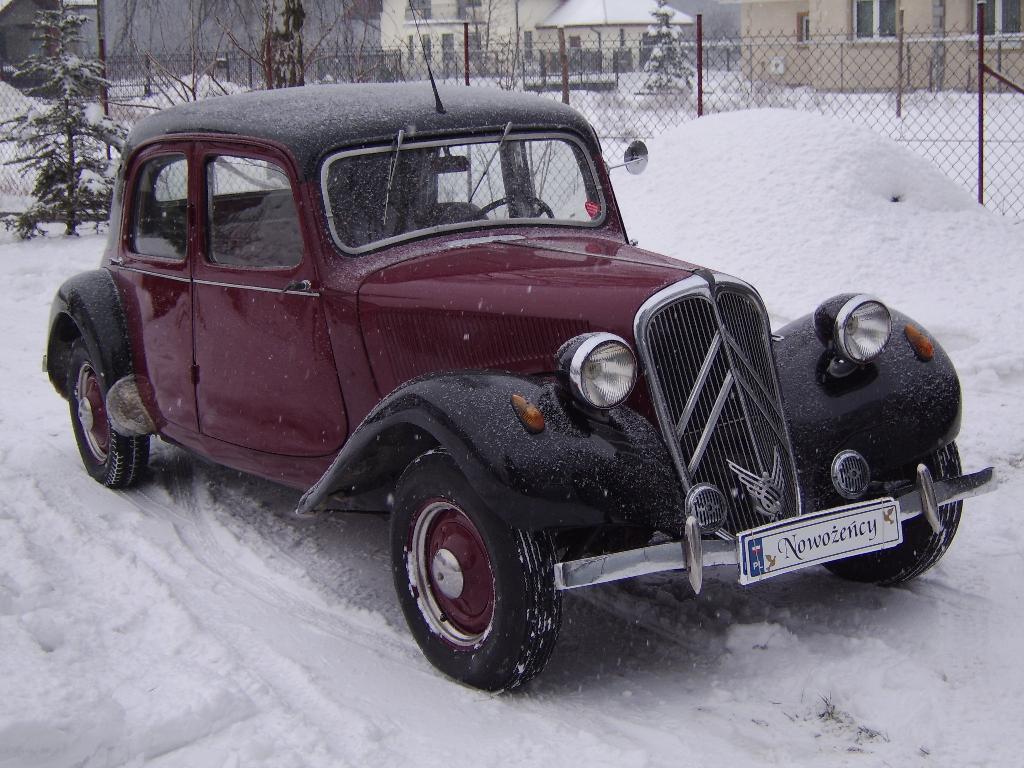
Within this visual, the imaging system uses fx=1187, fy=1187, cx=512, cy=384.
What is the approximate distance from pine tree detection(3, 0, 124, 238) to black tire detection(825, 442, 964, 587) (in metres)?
10.5

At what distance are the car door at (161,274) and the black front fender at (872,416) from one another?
247cm

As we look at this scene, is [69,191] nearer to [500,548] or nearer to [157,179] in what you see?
[157,179]

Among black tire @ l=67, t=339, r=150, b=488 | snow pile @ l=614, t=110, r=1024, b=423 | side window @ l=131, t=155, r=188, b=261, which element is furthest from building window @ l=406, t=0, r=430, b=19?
snow pile @ l=614, t=110, r=1024, b=423

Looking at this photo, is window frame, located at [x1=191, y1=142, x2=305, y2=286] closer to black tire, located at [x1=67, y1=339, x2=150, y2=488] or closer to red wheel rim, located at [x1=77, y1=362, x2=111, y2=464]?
black tire, located at [x1=67, y1=339, x2=150, y2=488]

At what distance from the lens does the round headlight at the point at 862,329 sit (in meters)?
4.00

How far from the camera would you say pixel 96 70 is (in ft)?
42.9

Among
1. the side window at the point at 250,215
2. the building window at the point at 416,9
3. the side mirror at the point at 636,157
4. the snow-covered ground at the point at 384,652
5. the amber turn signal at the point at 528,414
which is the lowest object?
the snow-covered ground at the point at 384,652

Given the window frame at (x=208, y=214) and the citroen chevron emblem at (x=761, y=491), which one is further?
the window frame at (x=208, y=214)

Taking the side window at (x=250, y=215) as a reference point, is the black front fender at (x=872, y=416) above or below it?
below

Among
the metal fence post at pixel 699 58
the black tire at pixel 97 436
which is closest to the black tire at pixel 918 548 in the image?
the black tire at pixel 97 436

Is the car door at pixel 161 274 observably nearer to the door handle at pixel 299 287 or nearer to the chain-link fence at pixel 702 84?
the door handle at pixel 299 287

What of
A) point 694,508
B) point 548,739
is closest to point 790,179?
point 694,508

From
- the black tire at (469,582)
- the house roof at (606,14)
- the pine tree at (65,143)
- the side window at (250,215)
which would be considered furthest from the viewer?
A: the house roof at (606,14)

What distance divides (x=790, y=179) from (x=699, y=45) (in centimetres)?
205
